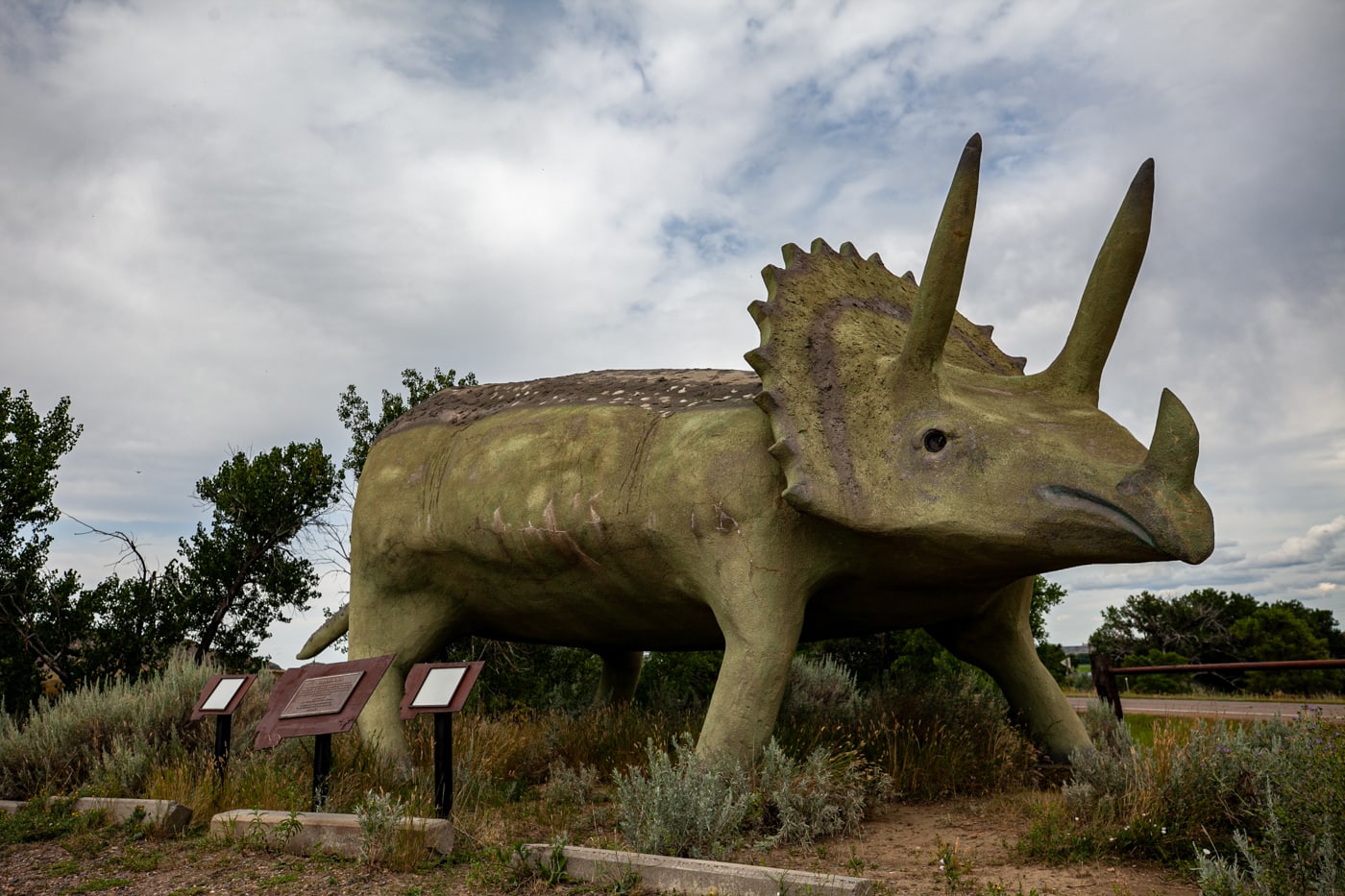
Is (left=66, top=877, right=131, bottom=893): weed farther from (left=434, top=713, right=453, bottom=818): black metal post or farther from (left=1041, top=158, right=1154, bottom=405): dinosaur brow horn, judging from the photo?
(left=1041, top=158, right=1154, bottom=405): dinosaur brow horn

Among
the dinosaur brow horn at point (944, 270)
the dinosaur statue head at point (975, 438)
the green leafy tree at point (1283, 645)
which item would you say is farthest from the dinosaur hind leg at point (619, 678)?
the green leafy tree at point (1283, 645)

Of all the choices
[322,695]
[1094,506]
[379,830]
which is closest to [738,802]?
[379,830]

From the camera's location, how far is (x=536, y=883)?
398 centimetres

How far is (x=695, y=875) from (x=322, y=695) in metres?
2.40

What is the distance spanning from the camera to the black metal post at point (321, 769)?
5066mm

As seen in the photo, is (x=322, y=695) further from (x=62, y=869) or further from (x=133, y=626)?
(x=133, y=626)

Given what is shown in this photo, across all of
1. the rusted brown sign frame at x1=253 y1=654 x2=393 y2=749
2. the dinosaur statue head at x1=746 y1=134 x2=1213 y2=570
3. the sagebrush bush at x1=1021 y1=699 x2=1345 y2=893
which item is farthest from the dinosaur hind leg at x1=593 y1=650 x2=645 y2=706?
the sagebrush bush at x1=1021 y1=699 x2=1345 y2=893

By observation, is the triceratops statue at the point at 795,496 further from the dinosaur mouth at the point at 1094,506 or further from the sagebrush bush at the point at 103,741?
the sagebrush bush at the point at 103,741

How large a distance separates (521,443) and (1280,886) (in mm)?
4437

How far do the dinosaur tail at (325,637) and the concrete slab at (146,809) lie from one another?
247 cm

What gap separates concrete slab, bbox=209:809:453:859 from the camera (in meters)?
4.43

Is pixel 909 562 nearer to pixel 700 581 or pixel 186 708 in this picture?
pixel 700 581

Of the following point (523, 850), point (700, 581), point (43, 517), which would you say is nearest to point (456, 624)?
point (700, 581)

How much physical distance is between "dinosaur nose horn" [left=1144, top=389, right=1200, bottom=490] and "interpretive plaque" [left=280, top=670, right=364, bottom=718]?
387 centimetres
